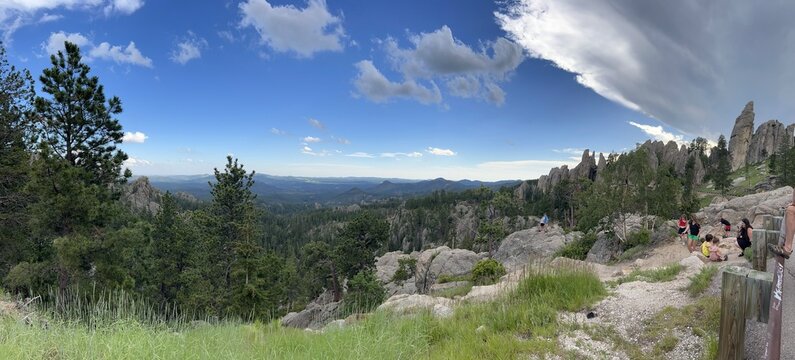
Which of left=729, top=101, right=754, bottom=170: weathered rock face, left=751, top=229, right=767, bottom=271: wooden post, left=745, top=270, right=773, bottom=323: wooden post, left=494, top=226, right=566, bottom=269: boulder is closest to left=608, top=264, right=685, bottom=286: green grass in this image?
left=751, top=229, right=767, bottom=271: wooden post

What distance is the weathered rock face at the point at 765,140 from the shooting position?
98688mm

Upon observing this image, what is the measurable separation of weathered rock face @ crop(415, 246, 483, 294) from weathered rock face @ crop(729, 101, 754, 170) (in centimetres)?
10028

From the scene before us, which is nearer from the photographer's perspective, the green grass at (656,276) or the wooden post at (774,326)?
the wooden post at (774,326)

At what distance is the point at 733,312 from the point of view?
3336 millimetres

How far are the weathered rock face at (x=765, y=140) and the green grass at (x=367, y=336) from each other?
5201 inches

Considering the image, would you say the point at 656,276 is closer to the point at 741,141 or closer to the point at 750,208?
the point at 750,208

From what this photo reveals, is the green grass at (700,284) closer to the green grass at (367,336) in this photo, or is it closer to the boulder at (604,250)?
the green grass at (367,336)

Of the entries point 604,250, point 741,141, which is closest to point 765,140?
point 741,141

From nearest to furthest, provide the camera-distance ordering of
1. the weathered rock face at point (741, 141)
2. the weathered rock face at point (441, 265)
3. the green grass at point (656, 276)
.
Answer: the green grass at point (656, 276)
the weathered rock face at point (441, 265)
the weathered rock face at point (741, 141)

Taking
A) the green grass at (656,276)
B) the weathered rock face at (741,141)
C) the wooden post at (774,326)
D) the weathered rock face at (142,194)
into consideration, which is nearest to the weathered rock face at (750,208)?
the green grass at (656,276)

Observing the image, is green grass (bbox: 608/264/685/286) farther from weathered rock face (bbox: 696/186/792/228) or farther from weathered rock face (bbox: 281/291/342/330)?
weathered rock face (bbox: 696/186/792/228)

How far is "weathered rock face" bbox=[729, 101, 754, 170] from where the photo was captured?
103938mm

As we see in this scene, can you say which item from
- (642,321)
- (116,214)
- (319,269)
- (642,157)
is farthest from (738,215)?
(116,214)

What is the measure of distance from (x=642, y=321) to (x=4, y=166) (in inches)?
1026
